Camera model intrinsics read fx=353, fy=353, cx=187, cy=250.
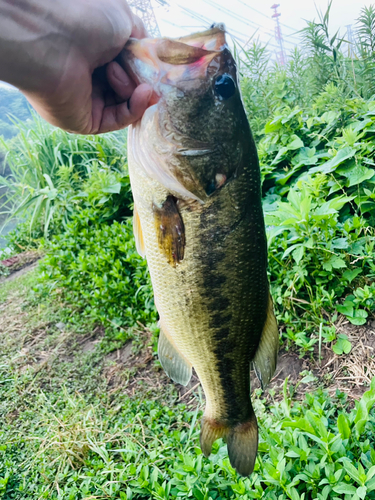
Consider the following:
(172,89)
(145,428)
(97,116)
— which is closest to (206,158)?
(172,89)

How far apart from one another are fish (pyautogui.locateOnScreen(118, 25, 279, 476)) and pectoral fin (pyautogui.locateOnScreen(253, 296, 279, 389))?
11 millimetres

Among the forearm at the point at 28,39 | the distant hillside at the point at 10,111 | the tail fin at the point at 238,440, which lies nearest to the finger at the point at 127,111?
the forearm at the point at 28,39

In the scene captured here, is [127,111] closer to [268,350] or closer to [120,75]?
[120,75]

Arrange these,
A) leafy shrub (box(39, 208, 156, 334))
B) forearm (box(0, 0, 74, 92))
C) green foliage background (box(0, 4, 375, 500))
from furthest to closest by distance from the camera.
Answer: leafy shrub (box(39, 208, 156, 334)) → green foliage background (box(0, 4, 375, 500)) → forearm (box(0, 0, 74, 92))

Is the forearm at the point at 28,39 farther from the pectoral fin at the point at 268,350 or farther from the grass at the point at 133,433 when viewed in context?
the grass at the point at 133,433

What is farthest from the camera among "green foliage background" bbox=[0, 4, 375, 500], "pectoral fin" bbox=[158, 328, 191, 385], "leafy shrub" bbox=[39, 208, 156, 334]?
"leafy shrub" bbox=[39, 208, 156, 334]

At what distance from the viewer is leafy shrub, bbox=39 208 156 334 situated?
319 cm

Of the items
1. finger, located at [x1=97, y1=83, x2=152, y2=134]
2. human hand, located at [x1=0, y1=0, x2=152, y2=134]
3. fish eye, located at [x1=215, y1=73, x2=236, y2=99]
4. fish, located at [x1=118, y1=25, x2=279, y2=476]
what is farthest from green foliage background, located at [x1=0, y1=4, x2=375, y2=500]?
human hand, located at [x1=0, y1=0, x2=152, y2=134]

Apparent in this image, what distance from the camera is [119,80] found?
1.15 metres

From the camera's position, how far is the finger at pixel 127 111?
1.08 m

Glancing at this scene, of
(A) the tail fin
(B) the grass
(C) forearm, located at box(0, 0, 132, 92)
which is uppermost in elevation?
(C) forearm, located at box(0, 0, 132, 92)

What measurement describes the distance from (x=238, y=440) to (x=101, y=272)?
2373mm

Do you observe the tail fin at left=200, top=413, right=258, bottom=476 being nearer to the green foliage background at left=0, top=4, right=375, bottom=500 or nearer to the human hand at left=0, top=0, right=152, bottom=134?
the green foliage background at left=0, top=4, right=375, bottom=500

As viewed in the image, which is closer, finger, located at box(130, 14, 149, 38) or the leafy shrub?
finger, located at box(130, 14, 149, 38)
